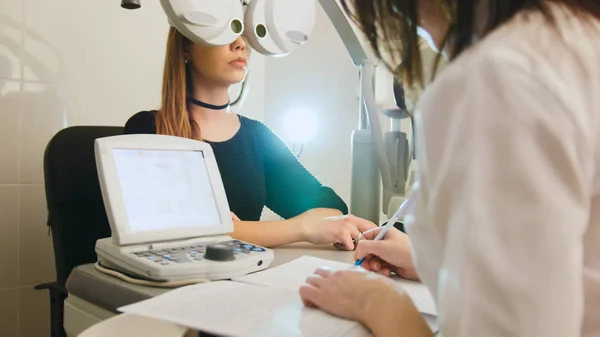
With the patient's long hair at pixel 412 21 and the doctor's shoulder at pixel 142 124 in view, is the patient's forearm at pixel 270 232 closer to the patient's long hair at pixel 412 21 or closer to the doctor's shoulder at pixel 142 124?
the doctor's shoulder at pixel 142 124

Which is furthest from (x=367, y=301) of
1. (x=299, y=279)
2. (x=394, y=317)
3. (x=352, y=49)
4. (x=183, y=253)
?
(x=352, y=49)

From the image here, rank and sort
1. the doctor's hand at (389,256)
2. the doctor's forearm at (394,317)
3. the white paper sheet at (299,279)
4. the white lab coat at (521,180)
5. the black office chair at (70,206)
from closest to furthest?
the white lab coat at (521,180) < the doctor's forearm at (394,317) < the white paper sheet at (299,279) < the doctor's hand at (389,256) < the black office chair at (70,206)

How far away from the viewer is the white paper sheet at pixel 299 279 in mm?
654

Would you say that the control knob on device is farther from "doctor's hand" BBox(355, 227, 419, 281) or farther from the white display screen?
"doctor's hand" BBox(355, 227, 419, 281)

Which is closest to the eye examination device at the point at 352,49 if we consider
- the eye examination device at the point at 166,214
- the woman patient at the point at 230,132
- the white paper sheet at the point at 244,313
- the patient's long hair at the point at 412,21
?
the woman patient at the point at 230,132

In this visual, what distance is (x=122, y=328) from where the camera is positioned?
1.76 feet

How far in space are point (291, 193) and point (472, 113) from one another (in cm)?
105

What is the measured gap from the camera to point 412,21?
1.51ft

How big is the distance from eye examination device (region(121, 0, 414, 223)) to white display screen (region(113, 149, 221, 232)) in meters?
0.22

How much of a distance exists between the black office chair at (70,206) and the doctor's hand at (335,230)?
492mm

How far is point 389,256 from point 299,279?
151 mm

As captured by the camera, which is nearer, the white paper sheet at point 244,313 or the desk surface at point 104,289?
the white paper sheet at point 244,313

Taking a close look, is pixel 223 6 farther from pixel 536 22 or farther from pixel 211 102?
pixel 536 22

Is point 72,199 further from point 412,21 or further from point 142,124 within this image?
point 412,21
